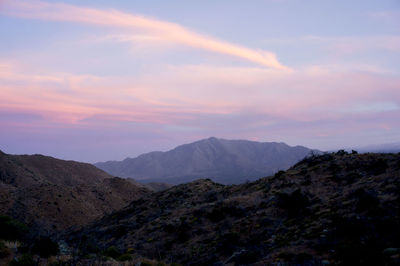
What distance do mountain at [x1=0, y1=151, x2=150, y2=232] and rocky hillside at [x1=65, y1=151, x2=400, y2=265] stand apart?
36.7ft

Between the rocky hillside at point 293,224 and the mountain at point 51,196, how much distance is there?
11172mm

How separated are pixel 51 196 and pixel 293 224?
43.7m

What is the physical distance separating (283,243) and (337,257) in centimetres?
406

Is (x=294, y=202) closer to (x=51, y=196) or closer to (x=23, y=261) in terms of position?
(x=23, y=261)

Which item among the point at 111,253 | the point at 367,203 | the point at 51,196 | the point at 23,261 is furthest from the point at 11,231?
the point at 51,196

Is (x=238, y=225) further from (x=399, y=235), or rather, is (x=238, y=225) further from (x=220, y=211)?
(x=399, y=235)

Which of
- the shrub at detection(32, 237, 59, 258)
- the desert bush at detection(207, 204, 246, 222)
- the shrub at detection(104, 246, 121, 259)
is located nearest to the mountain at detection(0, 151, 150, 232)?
the shrub at detection(104, 246, 121, 259)

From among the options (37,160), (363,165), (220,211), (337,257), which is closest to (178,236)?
(220,211)

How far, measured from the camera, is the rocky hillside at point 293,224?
1096 centimetres

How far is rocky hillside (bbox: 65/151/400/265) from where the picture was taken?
1096 centimetres

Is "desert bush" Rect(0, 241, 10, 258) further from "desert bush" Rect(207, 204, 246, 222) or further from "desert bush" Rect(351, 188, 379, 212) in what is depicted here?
"desert bush" Rect(351, 188, 379, 212)

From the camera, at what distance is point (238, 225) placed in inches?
773

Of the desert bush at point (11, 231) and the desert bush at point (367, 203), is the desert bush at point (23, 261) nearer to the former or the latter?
the desert bush at point (11, 231)

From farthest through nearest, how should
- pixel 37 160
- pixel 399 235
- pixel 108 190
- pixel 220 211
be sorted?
pixel 37 160, pixel 108 190, pixel 220 211, pixel 399 235
